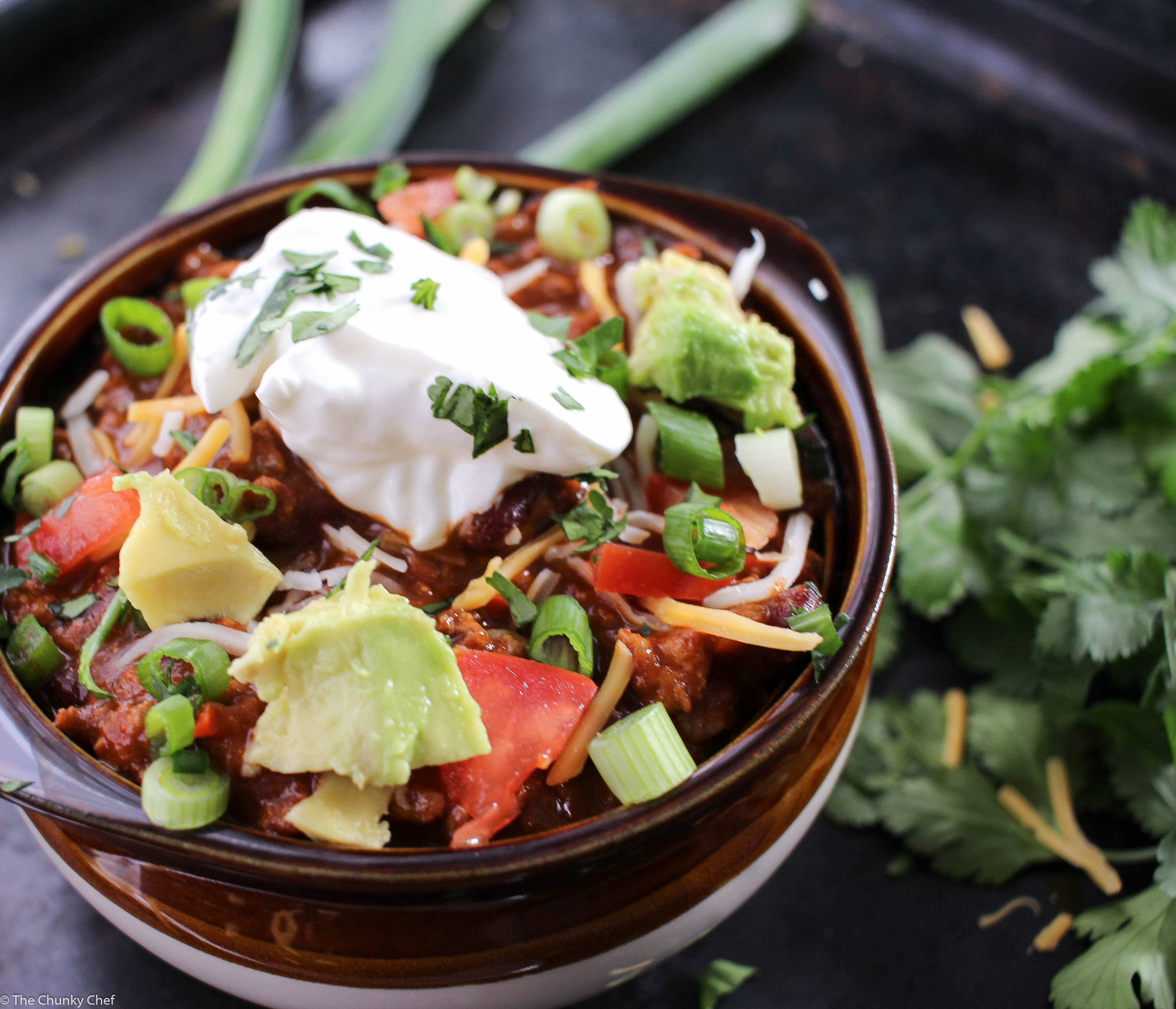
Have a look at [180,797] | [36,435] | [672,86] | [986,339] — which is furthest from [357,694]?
[672,86]

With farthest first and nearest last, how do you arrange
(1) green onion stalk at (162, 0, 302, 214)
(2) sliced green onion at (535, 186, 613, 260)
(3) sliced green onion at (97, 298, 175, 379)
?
(1) green onion stalk at (162, 0, 302, 214) < (2) sliced green onion at (535, 186, 613, 260) < (3) sliced green onion at (97, 298, 175, 379)

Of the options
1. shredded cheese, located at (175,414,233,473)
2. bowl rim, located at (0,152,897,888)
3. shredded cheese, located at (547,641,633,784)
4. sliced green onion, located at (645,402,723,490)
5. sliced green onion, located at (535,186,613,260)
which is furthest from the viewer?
sliced green onion, located at (535,186,613,260)

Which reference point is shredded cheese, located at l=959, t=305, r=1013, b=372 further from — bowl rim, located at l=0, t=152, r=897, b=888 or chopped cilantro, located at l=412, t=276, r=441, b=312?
chopped cilantro, located at l=412, t=276, r=441, b=312

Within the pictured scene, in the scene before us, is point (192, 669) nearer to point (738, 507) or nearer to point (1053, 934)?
point (738, 507)

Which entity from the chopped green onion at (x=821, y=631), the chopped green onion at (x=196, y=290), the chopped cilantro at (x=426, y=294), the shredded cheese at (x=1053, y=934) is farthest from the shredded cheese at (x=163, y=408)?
the shredded cheese at (x=1053, y=934)

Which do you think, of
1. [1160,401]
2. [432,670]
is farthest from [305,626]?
[1160,401]

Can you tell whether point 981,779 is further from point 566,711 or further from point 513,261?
point 513,261

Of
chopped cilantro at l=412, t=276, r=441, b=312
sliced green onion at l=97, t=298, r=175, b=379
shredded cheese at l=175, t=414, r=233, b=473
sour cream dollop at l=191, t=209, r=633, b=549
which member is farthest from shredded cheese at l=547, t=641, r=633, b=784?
sliced green onion at l=97, t=298, r=175, b=379
